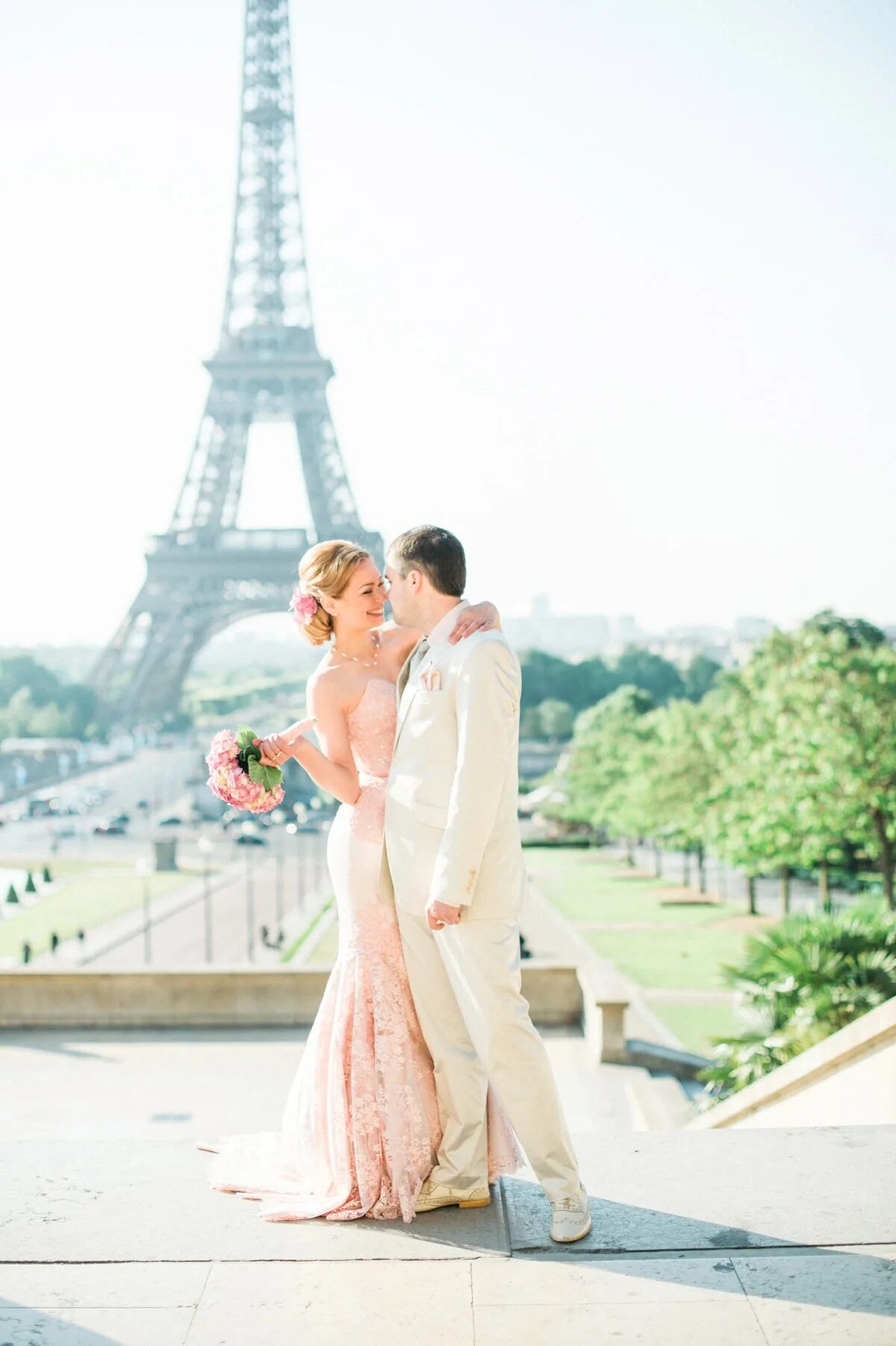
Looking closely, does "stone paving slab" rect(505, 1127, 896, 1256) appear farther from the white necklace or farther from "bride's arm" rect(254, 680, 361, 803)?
the white necklace

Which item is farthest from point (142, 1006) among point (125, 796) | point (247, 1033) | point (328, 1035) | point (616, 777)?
point (125, 796)

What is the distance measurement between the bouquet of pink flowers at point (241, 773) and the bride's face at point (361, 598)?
1.44 feet

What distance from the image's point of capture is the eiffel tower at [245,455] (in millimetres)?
51406

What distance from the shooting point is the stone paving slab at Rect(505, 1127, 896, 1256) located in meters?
3.60

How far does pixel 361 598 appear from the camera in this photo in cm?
400

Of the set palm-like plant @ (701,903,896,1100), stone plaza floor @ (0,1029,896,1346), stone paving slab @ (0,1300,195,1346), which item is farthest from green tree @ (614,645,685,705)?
stone paving slab @ (0,1300,195,1346)

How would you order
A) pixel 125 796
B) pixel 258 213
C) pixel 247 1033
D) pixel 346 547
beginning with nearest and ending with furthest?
pixel 346 547, pixel 247 1033, pixel 258 213, pixel 125 796

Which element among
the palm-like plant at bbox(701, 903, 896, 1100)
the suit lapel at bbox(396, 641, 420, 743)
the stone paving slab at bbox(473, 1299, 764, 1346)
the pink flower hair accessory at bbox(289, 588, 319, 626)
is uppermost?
the pink flower hair accessory at bbox(289, 588, 319, 626)

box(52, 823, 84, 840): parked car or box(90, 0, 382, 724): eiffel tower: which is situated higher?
box(90, 0, 382, 724): eiffel tower

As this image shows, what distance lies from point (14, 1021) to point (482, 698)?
7680 mm

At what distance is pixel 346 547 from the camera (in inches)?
156

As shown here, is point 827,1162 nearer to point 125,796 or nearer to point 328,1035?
point 328,1035

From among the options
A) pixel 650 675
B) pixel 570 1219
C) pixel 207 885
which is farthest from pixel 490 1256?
pixel 650 675

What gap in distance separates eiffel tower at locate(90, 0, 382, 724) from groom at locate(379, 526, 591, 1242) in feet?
148
